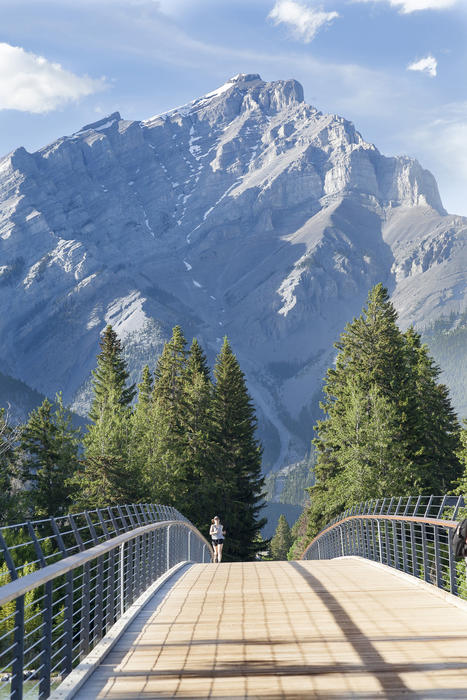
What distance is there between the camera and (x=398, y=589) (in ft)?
38.4

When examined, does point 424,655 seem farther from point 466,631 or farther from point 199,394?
point 199,394

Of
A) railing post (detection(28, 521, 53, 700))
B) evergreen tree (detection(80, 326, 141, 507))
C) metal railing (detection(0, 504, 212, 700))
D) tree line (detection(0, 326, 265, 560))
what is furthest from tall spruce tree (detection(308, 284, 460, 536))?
railing post (detection(28, 521, 53, 700))

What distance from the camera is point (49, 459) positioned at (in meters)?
58.9

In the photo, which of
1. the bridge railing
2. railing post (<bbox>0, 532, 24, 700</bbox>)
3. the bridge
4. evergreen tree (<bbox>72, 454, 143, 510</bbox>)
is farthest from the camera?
evergreen tree (<bbox>72, 454, 143, 510</bbox>)

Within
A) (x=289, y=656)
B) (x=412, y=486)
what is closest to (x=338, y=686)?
(x=289, y=656)

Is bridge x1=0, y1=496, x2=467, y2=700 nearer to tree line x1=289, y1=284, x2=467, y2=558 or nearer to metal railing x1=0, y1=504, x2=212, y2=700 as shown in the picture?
metal railing x1=0, y1=504, x2=212, y2=700

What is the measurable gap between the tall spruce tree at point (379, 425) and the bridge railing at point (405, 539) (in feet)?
14.4

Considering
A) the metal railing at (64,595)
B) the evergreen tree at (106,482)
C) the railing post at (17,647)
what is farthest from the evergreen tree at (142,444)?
the railing post at (17,647)

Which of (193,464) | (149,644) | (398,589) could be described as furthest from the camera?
(193,464)

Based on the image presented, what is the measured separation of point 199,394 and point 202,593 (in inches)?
1700

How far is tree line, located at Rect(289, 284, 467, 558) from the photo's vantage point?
4453 centimetres

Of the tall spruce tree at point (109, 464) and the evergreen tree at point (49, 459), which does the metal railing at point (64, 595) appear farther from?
the evergreen tree at point (49, 459)

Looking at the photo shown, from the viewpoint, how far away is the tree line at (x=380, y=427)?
44531mm

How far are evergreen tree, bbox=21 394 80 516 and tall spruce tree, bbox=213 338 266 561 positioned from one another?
1266cm
